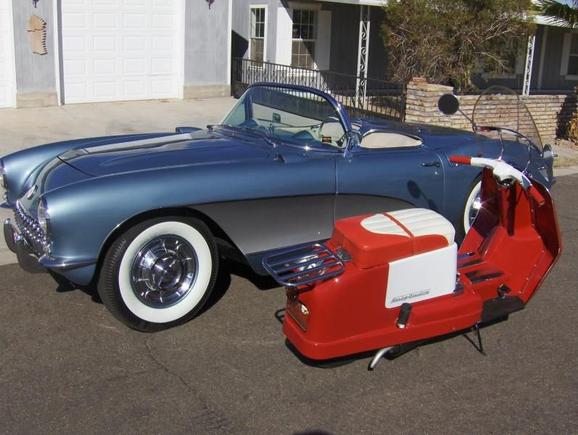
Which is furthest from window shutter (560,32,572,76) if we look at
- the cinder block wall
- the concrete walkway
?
the concrete walkway

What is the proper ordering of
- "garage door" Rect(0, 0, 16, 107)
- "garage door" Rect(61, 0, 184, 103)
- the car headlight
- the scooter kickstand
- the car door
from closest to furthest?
the scooter kickstand
the car headlight
the car door
"garage door" Rect(0, 0, 16, 107)
"garage door" Rect(61, 0, 184, 103)

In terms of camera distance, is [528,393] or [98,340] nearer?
[528,393]

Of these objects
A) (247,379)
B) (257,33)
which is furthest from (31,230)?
(257,33)

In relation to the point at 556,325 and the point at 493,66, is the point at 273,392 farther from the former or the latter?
the point at 493,66

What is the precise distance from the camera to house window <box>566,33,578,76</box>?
68.3 ft

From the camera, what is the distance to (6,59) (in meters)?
12.5

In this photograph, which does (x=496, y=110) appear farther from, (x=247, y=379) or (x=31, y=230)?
(x=31, y=230)

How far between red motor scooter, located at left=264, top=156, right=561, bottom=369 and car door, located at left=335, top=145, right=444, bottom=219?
0.74 meters

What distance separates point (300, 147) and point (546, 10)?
1020cm

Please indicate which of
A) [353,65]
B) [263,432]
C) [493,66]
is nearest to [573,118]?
[493,66]

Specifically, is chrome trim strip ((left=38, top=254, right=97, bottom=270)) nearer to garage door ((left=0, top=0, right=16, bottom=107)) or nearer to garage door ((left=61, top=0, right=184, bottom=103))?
garage door ((left=0, top=0, right=16, bottom=107))

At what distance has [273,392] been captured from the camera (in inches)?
143

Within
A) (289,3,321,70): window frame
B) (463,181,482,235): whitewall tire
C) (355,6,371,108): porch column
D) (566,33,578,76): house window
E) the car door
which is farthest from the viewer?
(566,33,578,76): house window

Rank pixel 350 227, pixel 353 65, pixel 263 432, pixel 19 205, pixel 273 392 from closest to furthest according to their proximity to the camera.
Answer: pixel 263 432
pixel 273 392
pixel 350 227
pixel 19 205
pixel 353 65
